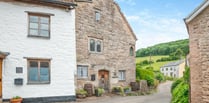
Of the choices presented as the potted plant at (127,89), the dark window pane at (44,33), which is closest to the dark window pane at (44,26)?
the dark window pane at (44,33)

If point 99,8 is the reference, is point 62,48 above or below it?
below

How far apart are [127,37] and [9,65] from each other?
15.2 meters

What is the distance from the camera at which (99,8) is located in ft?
90.4

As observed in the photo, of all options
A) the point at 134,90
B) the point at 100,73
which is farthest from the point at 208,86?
the point at 134,90

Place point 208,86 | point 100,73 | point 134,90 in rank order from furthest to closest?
point 134,90, point 100,73, point 208,86

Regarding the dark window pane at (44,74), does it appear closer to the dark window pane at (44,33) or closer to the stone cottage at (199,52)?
the dark window pane at (44,33)

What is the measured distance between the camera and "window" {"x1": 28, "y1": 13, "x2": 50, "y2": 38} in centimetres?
1952

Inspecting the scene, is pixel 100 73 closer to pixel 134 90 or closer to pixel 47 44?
pixel 134 90

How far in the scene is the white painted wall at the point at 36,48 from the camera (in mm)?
18531

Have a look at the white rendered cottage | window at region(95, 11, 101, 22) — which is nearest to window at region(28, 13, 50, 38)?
window at region(95, 11, 101, 22)

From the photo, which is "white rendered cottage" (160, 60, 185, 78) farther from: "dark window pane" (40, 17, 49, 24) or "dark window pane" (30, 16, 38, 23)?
"dark window pane" (30, 16, 38, 23)

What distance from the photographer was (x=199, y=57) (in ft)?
43.8

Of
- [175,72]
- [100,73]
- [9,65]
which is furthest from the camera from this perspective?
[175,72]

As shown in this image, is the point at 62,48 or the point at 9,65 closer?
the point at 9,65
